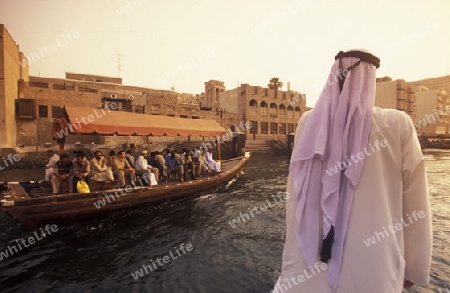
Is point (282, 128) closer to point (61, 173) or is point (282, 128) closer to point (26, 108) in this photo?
point (26, 108)

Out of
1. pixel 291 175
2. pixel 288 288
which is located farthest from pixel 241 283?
pixel 291 175

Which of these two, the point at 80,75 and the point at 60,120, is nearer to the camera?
the point at 60,120

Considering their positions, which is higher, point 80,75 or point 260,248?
point 80,75

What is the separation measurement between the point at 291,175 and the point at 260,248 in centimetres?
510

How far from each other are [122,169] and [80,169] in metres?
1.35

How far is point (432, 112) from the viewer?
183 ft

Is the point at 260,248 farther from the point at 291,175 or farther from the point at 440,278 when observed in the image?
the point at 291,175

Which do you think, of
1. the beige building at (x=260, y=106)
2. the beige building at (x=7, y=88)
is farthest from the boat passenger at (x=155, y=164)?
the beige building at (x=260, y=106)

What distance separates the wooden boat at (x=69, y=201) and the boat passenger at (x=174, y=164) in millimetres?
1222

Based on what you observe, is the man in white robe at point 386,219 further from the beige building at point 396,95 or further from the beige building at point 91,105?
the beige building at point 396,95

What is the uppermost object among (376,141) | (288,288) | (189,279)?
(376,141)

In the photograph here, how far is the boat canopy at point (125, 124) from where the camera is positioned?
7.95 m

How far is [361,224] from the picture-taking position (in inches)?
54.1

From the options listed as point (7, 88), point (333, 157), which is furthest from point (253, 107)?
point (333, 157)
